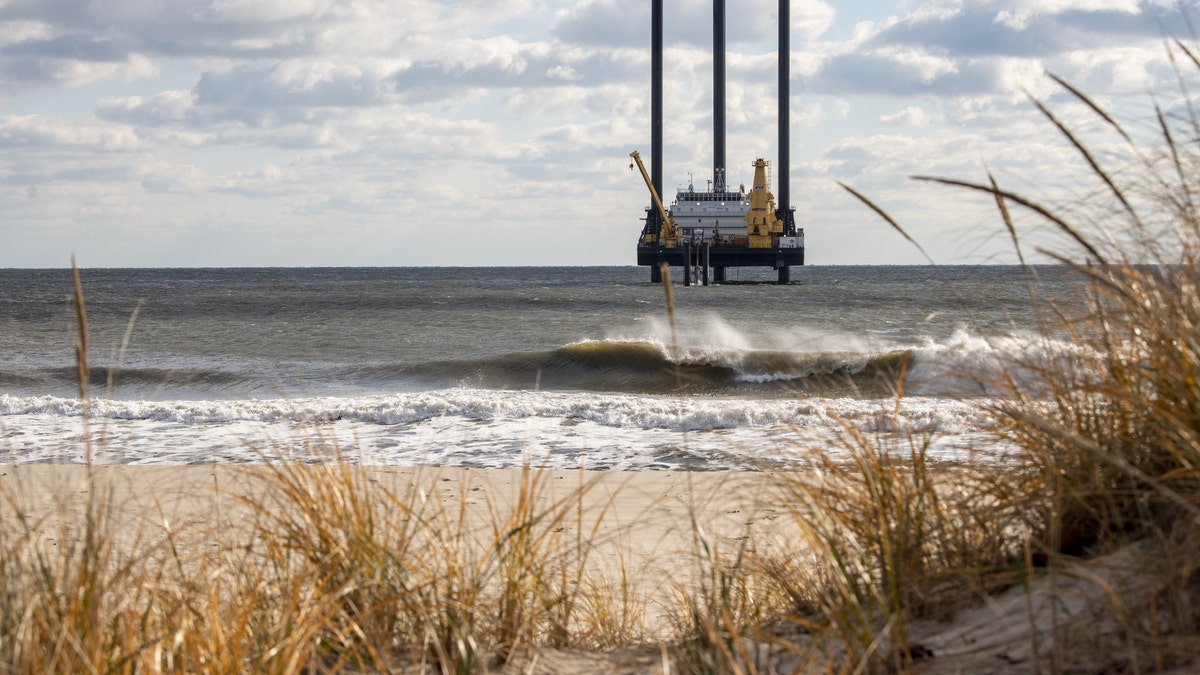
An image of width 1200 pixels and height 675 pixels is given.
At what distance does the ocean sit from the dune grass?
18cm

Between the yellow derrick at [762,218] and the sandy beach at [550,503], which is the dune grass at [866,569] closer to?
the sandy beach at [550,503]

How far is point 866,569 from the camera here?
6.61 ft

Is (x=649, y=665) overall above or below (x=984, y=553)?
below

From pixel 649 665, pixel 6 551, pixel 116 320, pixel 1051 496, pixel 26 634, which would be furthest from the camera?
pixel 116 320

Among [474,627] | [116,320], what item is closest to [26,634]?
[474,627]

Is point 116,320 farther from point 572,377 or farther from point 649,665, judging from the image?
point 649,665

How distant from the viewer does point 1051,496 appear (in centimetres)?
202

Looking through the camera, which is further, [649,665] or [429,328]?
[429,328]

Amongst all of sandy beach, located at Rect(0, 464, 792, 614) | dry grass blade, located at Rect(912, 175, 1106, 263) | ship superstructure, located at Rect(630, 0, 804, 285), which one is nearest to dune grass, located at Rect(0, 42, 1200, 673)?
dry grass blade, located at Rect(912, 175, 1106, 263)

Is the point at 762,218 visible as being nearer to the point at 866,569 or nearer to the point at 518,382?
the point at 518,382

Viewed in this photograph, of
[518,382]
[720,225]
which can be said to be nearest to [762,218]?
[720,225]

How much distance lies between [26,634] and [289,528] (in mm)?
693

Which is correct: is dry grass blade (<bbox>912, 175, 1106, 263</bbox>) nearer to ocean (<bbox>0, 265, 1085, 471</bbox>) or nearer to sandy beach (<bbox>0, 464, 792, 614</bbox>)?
ocean (<bbox>0, 265, 1085, 471</bbox>)

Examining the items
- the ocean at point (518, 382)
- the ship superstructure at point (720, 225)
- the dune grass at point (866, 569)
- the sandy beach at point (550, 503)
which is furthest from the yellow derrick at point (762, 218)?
the dune grass at point (866, 569)
